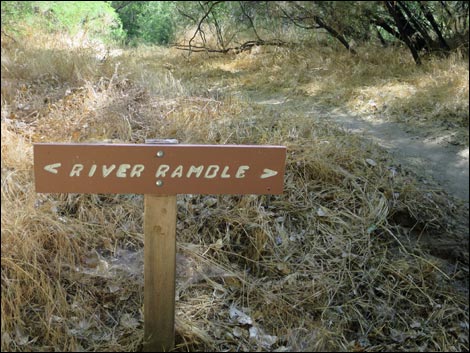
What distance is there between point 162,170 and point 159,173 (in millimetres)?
16

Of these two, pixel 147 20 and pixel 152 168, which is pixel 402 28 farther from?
pixel 152 168

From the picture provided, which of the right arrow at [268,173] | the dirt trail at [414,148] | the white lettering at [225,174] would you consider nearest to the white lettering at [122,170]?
the white lettering at [225,174]

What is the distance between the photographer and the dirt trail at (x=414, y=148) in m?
3.75

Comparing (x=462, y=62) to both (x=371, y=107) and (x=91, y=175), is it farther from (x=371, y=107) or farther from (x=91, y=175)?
(x=91, y=175)

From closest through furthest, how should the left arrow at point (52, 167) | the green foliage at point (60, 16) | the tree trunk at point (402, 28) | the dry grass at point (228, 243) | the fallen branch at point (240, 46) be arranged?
the left arrow at point (52, 167) → the dry grass at point (228, 243) → the green foliage at point (60, 16) → the tree trunk at point (402, 28) → the fallen branch at point (240, 46)

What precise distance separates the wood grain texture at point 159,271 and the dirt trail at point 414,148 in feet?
7.72

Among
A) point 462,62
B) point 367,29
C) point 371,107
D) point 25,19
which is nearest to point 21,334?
point 25,19

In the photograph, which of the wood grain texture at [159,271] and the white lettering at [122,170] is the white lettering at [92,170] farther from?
the wood grain texture at [159,271]

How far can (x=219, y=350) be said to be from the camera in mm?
2428

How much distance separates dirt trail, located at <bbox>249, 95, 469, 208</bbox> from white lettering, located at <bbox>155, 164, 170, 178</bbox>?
2438 mm

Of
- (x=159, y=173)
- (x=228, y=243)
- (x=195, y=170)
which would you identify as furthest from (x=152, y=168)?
(x=228, y=243)

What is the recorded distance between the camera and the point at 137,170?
193cm

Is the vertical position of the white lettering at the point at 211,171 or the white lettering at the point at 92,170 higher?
the white lettering at the point at 92,170

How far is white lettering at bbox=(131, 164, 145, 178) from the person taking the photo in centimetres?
193
